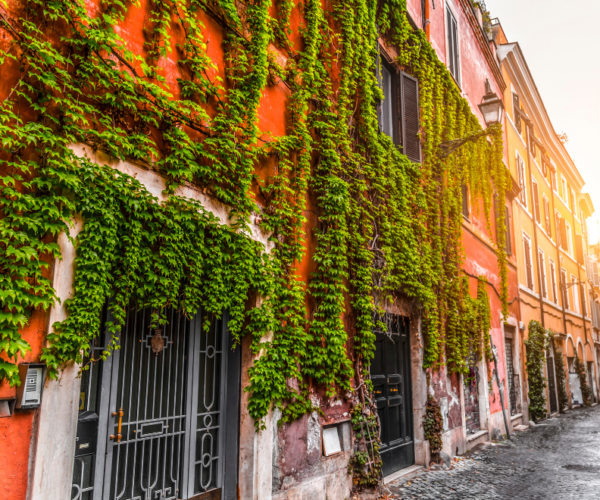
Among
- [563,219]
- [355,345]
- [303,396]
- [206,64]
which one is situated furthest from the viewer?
[563,219]

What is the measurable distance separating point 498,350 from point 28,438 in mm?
11103

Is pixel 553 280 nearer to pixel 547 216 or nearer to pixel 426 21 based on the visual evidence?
pixel 547 216

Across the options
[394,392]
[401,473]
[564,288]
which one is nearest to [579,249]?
[564,288]

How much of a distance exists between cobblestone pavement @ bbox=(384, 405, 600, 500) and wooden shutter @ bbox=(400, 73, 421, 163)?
201 inches

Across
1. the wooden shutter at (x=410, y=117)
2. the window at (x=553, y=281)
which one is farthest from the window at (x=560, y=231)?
the wooden shutter at (x=410, y=117)

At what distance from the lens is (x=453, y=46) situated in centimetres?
1112

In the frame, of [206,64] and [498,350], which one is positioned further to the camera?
[498,350]

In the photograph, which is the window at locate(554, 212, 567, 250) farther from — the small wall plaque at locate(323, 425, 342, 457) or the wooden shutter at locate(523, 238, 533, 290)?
the small wall plaque at locate(323, 425, 342, 457)

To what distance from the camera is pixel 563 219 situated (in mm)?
22250

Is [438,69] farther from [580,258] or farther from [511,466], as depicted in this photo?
[580,258]

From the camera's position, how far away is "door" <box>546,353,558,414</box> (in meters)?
16.3

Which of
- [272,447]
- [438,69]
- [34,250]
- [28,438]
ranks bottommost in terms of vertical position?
[272,447]

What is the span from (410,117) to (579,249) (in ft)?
68.1

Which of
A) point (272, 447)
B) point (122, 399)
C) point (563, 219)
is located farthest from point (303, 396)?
point (563, 219)
